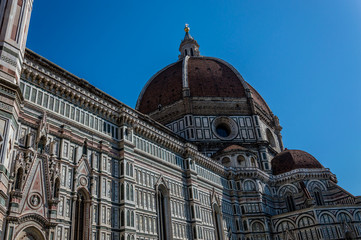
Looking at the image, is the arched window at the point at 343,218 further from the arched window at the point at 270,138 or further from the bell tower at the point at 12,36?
the bell tower at the point at 12,36

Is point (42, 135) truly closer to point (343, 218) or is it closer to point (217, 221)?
point (217, 221)

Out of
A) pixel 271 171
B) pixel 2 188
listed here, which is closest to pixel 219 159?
pixel 271 171

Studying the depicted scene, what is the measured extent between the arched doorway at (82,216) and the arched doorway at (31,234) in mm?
2971

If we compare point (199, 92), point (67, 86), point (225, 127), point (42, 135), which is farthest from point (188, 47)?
point (42, 135)

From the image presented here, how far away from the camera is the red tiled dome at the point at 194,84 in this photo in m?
59.3

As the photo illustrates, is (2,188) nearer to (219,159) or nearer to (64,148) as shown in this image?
(64,148)

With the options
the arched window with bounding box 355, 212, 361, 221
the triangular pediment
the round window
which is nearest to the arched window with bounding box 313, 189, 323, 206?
the arched window with bounding box 355, 212, 361, 221

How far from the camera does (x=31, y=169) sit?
800 inches

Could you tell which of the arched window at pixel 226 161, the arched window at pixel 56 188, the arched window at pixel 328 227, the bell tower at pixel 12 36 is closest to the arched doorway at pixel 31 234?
the arched window at pixel 56 188

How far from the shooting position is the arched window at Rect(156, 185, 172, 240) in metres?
30.4

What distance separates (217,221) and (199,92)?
25.7 metres

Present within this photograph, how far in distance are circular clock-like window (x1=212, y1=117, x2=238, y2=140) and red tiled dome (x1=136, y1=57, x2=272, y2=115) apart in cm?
488

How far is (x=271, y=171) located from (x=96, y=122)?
33.4 m

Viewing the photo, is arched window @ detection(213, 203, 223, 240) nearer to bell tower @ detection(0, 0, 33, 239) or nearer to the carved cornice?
the carved cornice
